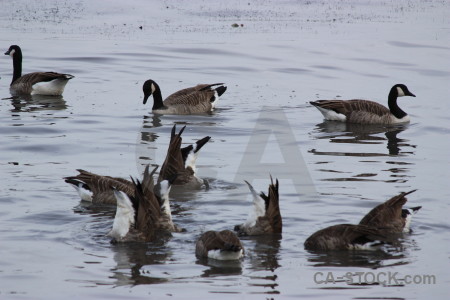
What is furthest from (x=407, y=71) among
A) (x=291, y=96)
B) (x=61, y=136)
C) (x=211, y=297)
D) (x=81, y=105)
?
(x=211, y=297)

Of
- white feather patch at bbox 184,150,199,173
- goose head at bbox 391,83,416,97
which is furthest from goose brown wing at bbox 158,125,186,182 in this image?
goose head at bbox 391,83,416,97

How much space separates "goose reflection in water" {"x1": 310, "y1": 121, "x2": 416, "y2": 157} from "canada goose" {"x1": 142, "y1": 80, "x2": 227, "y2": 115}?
112 inches

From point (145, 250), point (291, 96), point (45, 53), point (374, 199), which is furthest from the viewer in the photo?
point (45, 53)

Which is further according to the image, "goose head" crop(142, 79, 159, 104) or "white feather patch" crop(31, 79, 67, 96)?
"white feather patch" crop(31, 79, 67, 96)

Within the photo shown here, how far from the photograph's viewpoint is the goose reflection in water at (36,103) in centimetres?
1902

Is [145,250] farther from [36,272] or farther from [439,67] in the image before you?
[439,67]

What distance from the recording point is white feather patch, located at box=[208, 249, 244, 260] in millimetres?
9244

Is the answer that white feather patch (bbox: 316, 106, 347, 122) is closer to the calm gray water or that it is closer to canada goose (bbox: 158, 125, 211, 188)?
the calm gray water

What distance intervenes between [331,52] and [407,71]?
11.1ft

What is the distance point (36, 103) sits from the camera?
1988cm

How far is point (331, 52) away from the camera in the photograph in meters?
26.8

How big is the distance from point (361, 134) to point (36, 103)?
307 inches
